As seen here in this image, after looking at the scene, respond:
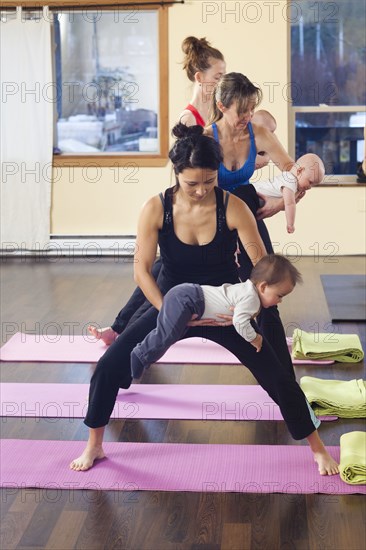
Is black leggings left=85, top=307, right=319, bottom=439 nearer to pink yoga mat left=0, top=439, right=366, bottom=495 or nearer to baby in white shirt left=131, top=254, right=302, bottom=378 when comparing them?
baby in white shirt left=131, top=254, right=302, bottom=378

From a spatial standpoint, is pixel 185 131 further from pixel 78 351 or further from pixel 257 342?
pixel 78 351

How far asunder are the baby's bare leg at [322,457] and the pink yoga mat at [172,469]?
0.03 m

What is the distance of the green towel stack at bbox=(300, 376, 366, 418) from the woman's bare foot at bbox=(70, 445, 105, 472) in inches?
37.8

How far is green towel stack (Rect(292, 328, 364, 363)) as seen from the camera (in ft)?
14.8

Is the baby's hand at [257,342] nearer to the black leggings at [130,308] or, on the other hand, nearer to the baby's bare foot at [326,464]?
the baby's bare foot at [326,464]

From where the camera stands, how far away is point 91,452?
3.28 meters

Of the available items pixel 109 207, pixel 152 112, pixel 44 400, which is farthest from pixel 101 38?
pixel 44 400

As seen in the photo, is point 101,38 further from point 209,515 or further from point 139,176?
point 209,515

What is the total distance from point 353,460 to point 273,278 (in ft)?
2.30

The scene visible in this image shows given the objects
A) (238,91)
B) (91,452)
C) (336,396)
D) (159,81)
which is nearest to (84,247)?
(159,81)

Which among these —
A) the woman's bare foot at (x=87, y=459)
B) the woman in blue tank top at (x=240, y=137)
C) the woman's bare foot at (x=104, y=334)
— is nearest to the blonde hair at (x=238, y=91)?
the woman in blue tank top at (x=240, y=137)

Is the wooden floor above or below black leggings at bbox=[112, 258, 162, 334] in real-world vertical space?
below

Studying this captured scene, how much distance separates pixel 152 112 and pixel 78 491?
4797mm

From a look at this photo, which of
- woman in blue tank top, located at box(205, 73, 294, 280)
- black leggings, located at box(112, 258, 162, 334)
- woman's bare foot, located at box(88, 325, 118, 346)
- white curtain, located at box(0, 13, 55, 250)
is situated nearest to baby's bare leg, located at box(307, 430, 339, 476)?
woman in blue tank top, located at box(205, 73, 294, 280)
